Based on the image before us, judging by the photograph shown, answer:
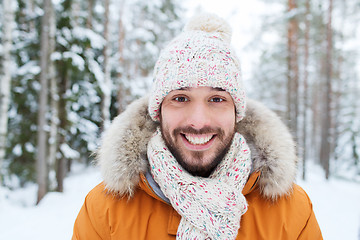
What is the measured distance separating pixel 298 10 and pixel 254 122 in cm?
1078

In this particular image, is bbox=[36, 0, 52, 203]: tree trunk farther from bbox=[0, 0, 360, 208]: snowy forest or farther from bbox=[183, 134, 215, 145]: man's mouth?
bbox=[183, 134, 215, 145]: man's mouth

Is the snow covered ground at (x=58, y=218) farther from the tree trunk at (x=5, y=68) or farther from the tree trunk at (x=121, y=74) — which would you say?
the tree trunk at (x=121, y=74)

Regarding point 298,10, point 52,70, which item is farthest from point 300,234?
point 298,10

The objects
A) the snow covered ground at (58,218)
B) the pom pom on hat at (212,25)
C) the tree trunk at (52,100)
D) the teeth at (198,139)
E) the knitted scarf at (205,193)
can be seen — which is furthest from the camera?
the tree trunk at (52,100)

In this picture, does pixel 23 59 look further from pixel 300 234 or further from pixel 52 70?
pixel 300 234

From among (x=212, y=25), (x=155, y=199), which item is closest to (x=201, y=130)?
(x=155, y=199)

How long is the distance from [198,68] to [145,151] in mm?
771

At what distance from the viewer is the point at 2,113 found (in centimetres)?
607

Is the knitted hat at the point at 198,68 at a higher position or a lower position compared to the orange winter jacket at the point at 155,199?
higher

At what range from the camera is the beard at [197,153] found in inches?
68.3

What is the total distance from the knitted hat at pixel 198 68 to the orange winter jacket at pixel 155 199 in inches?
14.0

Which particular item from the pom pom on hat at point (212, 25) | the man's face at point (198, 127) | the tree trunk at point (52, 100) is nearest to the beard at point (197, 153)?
the man's face at point (198, 127)

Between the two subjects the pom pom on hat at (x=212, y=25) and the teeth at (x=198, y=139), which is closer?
the teeth at (x=198, y=139)

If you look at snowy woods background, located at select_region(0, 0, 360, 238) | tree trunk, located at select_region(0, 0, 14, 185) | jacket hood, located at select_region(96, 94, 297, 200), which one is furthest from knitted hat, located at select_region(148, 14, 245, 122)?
tree trunk, located at select_region(0, 0, 14, 185)
